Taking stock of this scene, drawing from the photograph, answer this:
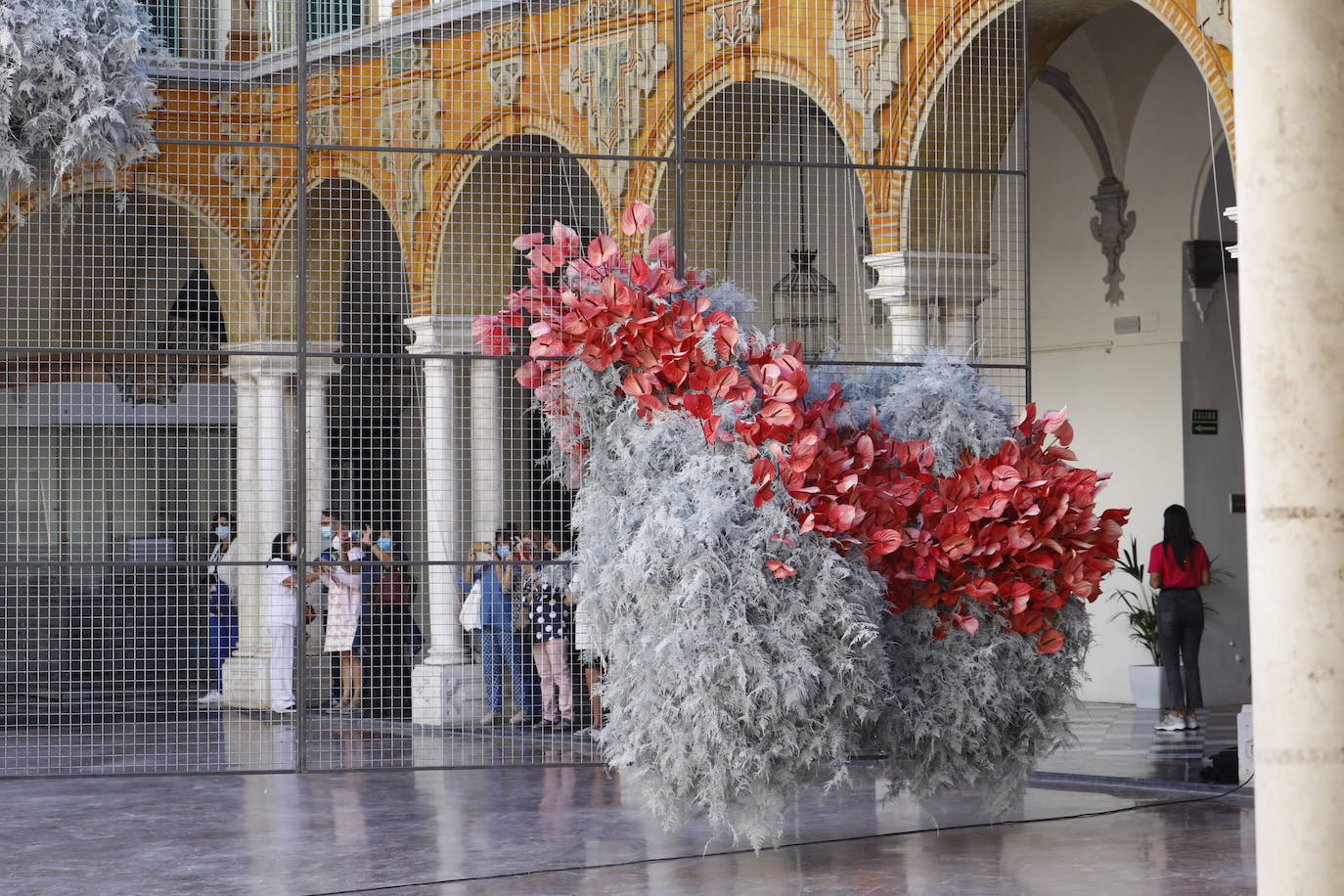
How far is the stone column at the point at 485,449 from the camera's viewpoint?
420 inches

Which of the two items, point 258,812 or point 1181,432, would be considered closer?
point 258,812

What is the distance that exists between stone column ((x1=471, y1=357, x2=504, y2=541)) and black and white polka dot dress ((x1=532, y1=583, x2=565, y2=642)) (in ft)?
1.51

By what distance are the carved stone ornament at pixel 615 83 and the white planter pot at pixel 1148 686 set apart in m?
5.61

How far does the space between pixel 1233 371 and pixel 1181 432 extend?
30.4 inches

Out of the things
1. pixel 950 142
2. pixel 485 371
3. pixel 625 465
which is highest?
pixel 950 142

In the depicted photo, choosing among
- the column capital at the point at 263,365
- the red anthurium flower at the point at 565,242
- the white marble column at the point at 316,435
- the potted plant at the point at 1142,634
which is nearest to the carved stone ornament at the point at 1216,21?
the red anthurium flower at the point at 565,242

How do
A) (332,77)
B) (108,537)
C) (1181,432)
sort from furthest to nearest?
1. (108,537)
2. (1181,432)
3. (332,77)

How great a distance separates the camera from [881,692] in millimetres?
7090

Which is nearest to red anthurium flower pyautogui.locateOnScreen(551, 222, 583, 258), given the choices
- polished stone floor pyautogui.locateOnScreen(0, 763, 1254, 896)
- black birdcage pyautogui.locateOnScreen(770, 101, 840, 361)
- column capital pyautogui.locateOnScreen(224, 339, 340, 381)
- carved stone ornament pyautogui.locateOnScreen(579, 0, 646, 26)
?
polished stone floor pyautogui.locateOnScreen(0, 763, 1254, 896)

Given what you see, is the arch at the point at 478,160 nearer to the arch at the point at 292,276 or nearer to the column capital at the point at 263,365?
the arch at the point at 292,276

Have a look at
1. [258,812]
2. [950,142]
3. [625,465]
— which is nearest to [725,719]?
[625,465]

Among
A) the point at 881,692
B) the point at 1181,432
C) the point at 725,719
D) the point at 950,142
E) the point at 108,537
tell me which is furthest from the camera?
the point at 108,537

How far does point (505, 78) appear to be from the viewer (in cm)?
1167

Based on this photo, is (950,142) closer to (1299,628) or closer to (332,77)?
(332,77)
